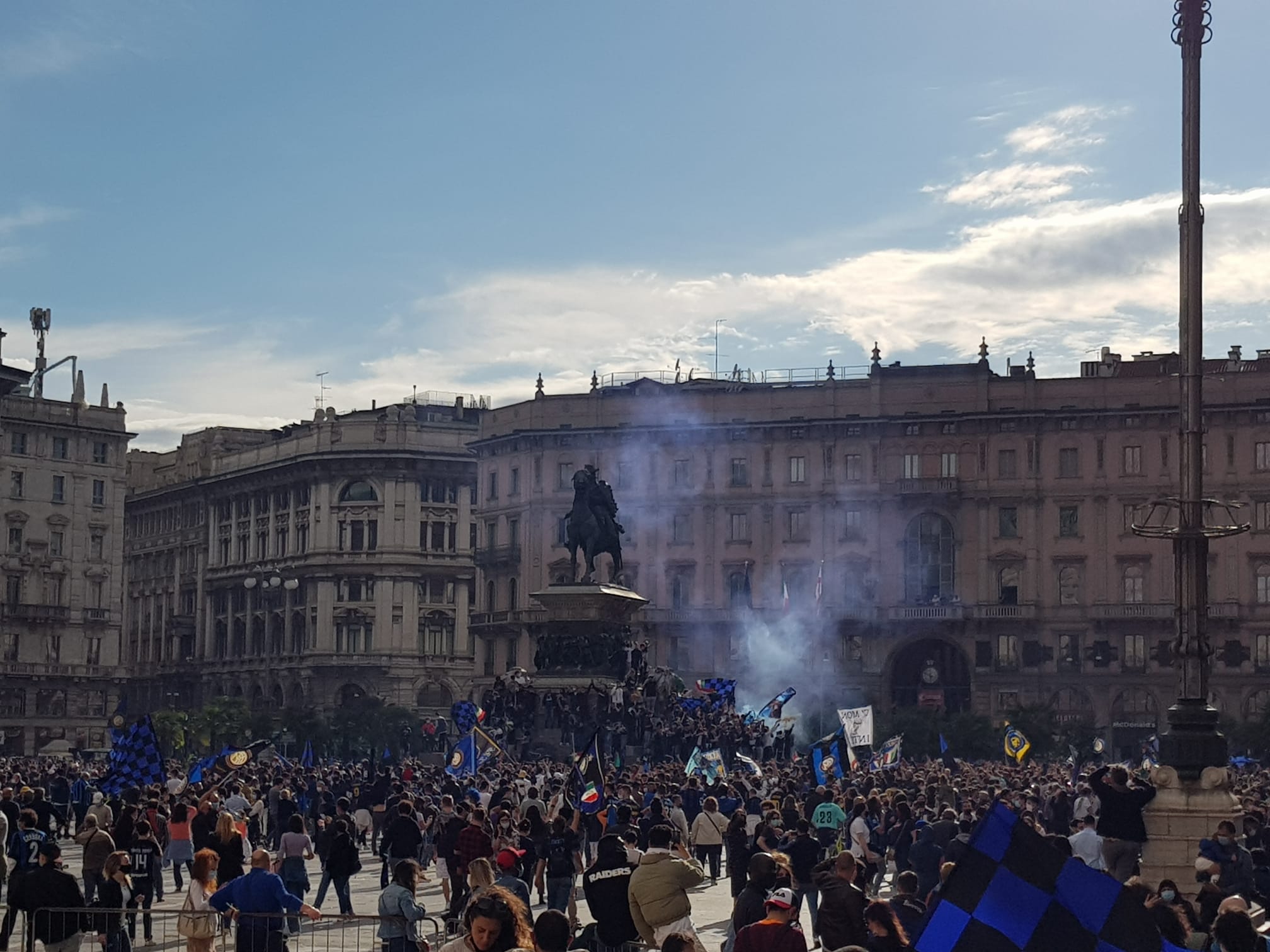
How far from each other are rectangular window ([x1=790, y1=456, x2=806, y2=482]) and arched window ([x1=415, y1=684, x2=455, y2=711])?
91.7 feet

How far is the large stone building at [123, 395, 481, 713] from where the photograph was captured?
119938 mm

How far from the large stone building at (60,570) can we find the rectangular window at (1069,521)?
51.1 meters

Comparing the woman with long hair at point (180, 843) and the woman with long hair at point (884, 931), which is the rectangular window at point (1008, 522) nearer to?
the woman with long hair at point (180, 843)

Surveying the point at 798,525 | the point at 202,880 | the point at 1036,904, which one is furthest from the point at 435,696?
the point at 1036,904

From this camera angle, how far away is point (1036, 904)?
933cm

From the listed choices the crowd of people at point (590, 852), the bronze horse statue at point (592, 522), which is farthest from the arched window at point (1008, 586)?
the crowd of people at point (590, 852)

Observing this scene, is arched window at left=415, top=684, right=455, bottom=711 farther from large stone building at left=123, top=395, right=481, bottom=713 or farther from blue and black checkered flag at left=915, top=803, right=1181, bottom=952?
blue and black checkered flag at left=915, top=803, right=1181, bottom=952

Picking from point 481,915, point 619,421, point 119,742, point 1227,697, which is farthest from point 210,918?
point 619,421

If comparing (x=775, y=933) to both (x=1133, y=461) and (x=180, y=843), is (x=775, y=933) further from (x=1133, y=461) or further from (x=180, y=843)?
(x=1133, y=461)

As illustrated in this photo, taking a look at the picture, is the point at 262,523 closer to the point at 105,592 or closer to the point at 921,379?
the point at 105,592

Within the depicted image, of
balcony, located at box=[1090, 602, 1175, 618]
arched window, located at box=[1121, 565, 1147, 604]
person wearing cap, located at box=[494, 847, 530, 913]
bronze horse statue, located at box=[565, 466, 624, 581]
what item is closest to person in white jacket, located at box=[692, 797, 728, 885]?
person wearing cap, located at box=[494, 847, 530, 913]

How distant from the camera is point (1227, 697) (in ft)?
302

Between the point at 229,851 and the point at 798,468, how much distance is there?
79.2 metres

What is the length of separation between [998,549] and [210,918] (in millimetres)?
82946
